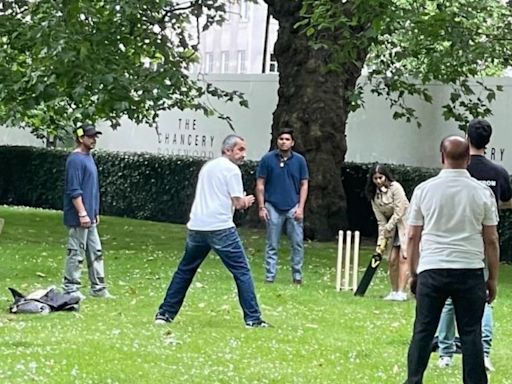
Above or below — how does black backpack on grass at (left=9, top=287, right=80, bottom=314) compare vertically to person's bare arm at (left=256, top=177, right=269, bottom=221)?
below

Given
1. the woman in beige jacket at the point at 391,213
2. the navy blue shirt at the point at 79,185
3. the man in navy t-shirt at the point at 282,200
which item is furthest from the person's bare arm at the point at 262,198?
the navy blue shirt at the point at 79,185

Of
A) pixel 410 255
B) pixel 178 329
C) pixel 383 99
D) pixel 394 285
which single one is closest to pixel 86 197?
pixel 178 329

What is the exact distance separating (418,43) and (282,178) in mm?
6164

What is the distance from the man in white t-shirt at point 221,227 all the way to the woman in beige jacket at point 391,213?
2593 mm

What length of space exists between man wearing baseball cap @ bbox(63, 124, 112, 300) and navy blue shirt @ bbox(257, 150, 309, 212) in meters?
2.75

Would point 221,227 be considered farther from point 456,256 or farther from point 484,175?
point 456,256

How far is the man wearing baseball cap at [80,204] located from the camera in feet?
41.1

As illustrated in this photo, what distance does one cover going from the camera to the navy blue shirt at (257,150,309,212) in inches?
584

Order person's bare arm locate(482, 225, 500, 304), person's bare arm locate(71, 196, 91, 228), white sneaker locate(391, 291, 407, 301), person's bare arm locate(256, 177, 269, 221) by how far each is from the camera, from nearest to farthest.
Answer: person's bare arm locate(482, 225, 500, 304) < person's bare arm locate(71, 196, 91, 228) < white sneaker locate(391, 291, 407, 301) < person's bare arm locate(256, 177, 269, 221)

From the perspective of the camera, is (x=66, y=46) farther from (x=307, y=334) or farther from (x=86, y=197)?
(x=307, y=334)

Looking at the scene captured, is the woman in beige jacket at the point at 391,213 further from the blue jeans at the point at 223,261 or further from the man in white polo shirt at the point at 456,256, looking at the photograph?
the man in white polo shirt at the point at 456,256

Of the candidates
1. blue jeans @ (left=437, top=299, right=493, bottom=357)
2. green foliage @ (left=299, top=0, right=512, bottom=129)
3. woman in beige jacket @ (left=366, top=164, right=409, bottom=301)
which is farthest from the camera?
green foliage @ (left=299, top=0, right=512, bottom=129)

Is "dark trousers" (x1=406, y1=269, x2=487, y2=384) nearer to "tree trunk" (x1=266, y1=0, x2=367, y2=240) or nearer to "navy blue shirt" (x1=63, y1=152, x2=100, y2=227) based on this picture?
"navy blue shirt" (x1=63, y1=152, x2=100, y2=227)

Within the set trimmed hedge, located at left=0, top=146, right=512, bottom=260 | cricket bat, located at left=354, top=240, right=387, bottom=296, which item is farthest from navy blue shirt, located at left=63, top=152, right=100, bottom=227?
trimmed hedge, located at left=0, top=146, right=512, bottom=260
